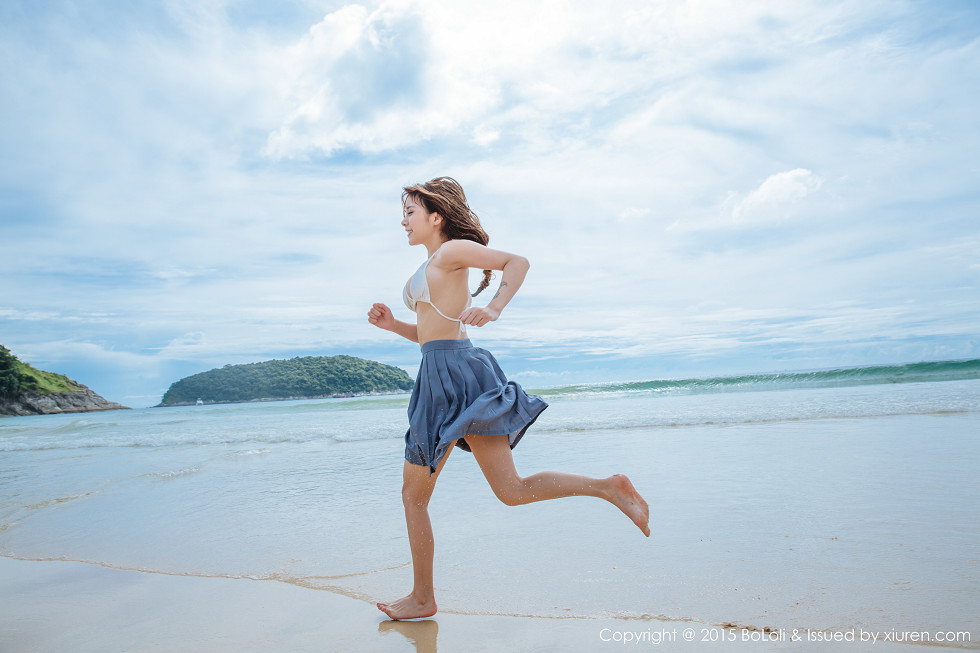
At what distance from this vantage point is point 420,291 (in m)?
2.57

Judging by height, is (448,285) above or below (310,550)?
above

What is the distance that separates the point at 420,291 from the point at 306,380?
160ft

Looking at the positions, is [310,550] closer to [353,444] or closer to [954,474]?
[954,474]

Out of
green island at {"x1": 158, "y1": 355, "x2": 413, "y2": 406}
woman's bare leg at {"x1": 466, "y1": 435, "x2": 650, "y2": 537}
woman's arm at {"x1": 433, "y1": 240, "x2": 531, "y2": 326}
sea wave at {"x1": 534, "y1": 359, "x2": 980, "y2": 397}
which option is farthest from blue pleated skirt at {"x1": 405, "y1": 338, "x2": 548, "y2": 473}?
green island at {"x1": 158, "y1": 355, "x2": 413, "y2": 406}

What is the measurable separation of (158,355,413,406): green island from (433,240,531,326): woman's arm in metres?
45.7

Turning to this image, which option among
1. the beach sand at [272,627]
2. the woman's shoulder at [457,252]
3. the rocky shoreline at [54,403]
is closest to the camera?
the beach sand at [272,627]

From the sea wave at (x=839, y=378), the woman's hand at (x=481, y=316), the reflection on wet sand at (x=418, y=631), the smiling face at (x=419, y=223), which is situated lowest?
the reflection on wet sand at (x=418, y=631)

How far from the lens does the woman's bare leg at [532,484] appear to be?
2.39m

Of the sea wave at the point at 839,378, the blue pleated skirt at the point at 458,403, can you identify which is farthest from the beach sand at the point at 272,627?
the sea wave at the point at 839,378

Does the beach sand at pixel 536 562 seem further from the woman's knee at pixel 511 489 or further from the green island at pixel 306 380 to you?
the green island at pixel 306 380

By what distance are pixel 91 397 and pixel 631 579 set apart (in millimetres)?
69755

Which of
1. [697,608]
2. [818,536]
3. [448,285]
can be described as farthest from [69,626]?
[818,536]

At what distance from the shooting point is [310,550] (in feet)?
11.7

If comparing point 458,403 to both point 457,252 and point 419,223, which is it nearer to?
point 457,252
